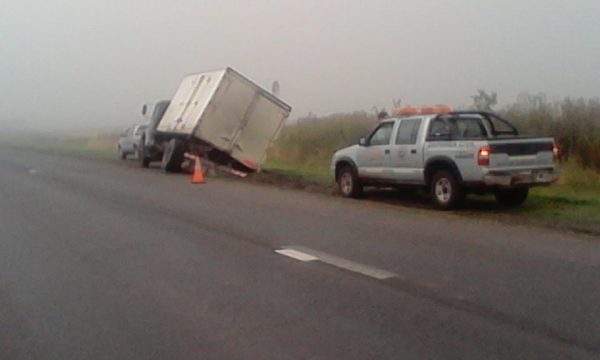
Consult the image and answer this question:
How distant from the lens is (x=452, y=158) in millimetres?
16203

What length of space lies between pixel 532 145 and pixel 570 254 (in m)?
5.33

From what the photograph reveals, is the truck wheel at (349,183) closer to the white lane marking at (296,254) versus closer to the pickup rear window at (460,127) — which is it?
the pickup rear window at (460,127)

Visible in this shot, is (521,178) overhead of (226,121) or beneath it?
beneath

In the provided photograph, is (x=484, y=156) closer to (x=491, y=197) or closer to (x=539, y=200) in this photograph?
(x=539, y=200)

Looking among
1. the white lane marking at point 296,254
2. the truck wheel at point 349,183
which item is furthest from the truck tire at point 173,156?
the white lane marking at point 296,254

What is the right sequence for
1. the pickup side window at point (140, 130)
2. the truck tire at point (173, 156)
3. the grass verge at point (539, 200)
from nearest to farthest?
the grass verge at point (539, 200)
the truck tire at point (173, 156)
the pickup side window at point (140, 130)

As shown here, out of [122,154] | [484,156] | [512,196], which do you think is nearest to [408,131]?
[512,196]

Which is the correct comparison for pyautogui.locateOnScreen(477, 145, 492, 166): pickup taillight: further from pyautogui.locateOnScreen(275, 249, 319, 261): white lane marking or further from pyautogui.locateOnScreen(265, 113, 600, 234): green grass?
pyautogui.locateOnScreen(275, 249, 319, 261): white lane marking

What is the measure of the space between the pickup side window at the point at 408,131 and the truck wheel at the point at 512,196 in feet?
6.46

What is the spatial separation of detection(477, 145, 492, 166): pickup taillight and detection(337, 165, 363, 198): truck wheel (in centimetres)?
413

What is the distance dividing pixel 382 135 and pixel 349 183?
1.49 meters

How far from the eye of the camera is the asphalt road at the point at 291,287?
662cm

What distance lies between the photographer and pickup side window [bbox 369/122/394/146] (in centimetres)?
1834

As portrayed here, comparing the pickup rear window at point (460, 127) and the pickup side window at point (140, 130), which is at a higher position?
the pickup rear window at point (460, 127)
